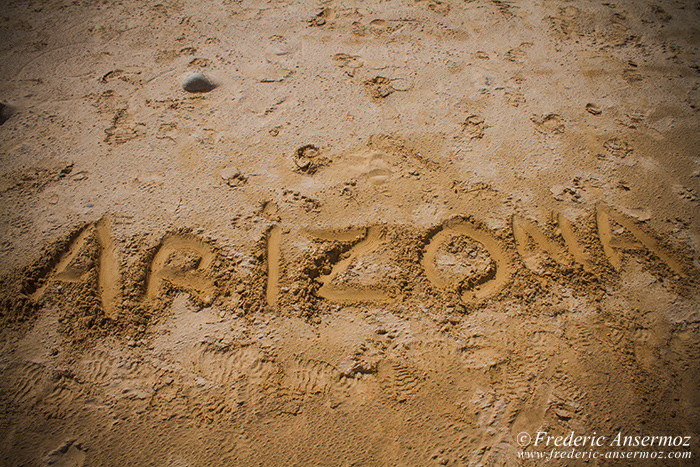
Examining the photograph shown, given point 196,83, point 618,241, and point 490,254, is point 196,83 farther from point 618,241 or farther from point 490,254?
point 618,241

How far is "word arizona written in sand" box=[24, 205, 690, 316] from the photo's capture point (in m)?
2.04

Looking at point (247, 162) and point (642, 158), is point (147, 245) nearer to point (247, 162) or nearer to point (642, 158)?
point (247, 162)

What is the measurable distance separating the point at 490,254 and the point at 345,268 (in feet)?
2.74

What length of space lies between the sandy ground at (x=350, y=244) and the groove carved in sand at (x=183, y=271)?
14 mm

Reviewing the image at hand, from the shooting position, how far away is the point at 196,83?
120 inches

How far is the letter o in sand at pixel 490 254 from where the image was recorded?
2043 mm

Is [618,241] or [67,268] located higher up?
[67,268]

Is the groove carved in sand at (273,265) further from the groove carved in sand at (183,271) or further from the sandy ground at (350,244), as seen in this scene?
the groove carved in sand at (183,271)

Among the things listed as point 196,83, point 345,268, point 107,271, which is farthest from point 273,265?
point 196,83

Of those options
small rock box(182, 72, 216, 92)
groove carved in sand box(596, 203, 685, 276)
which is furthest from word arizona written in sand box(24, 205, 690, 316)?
small rock box(182, 72, 216, 92)

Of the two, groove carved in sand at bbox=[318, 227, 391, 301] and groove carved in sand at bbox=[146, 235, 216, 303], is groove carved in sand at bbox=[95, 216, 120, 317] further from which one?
groove carved in sand at bbox=[318, 227, 391, 301]

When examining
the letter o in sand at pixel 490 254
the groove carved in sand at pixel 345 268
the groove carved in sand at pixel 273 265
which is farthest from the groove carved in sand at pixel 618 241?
the groove carved in sand at pixel 273 265

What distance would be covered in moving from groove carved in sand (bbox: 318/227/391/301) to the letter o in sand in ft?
0.95

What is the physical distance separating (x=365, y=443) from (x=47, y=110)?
339 cm
